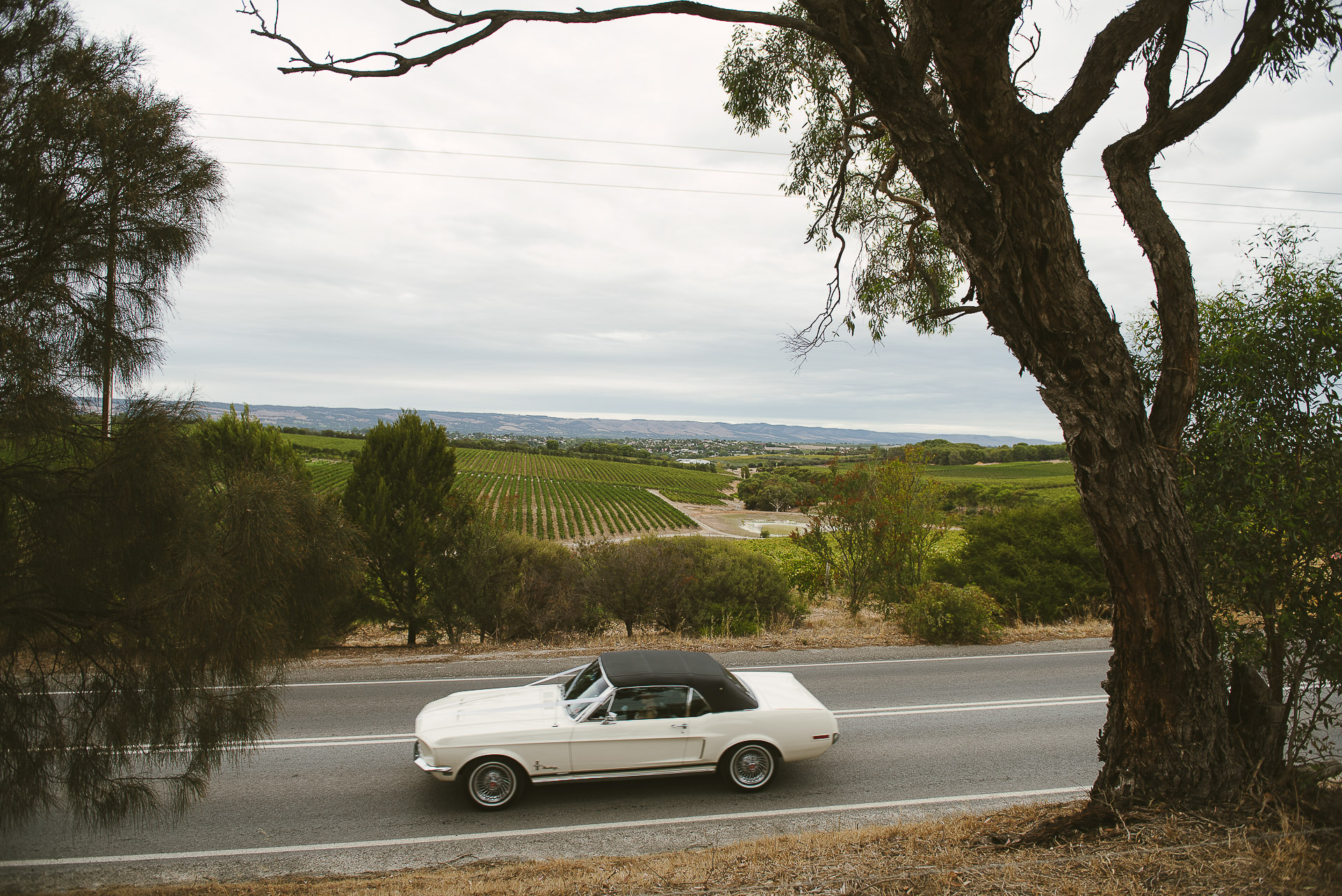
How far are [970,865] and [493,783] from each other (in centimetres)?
418

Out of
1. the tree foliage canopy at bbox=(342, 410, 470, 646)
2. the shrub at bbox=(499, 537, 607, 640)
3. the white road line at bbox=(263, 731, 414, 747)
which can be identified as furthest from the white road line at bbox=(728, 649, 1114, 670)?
the tree foliage canopy at bbox=(342, 410, 470, 646)

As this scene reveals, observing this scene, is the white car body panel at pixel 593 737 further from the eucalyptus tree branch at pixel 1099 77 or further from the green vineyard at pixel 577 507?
the green vineyard at pixel 577 507

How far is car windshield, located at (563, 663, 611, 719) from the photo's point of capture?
693cm

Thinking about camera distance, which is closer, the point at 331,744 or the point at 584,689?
the point at 584,689

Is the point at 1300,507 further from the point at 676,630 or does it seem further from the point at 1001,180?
the point at 676,630

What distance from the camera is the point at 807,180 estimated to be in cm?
995

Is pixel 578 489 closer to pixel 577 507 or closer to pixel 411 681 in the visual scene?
pixel 577 507

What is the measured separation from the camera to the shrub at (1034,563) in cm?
1603

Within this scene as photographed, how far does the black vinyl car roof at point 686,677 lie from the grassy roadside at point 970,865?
5.20 feet

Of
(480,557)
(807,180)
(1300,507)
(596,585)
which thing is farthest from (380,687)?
(1300,507)

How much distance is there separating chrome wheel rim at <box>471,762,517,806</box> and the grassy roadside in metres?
1.09

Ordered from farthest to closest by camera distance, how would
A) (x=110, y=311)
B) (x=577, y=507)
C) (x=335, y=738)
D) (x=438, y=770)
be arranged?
(x=577, y=507)
(x=335, y=738)
(x=438, y=770)
(x=110, y=311)

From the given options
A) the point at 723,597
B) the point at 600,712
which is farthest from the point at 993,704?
the point at 723,597

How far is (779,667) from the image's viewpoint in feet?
37.2
